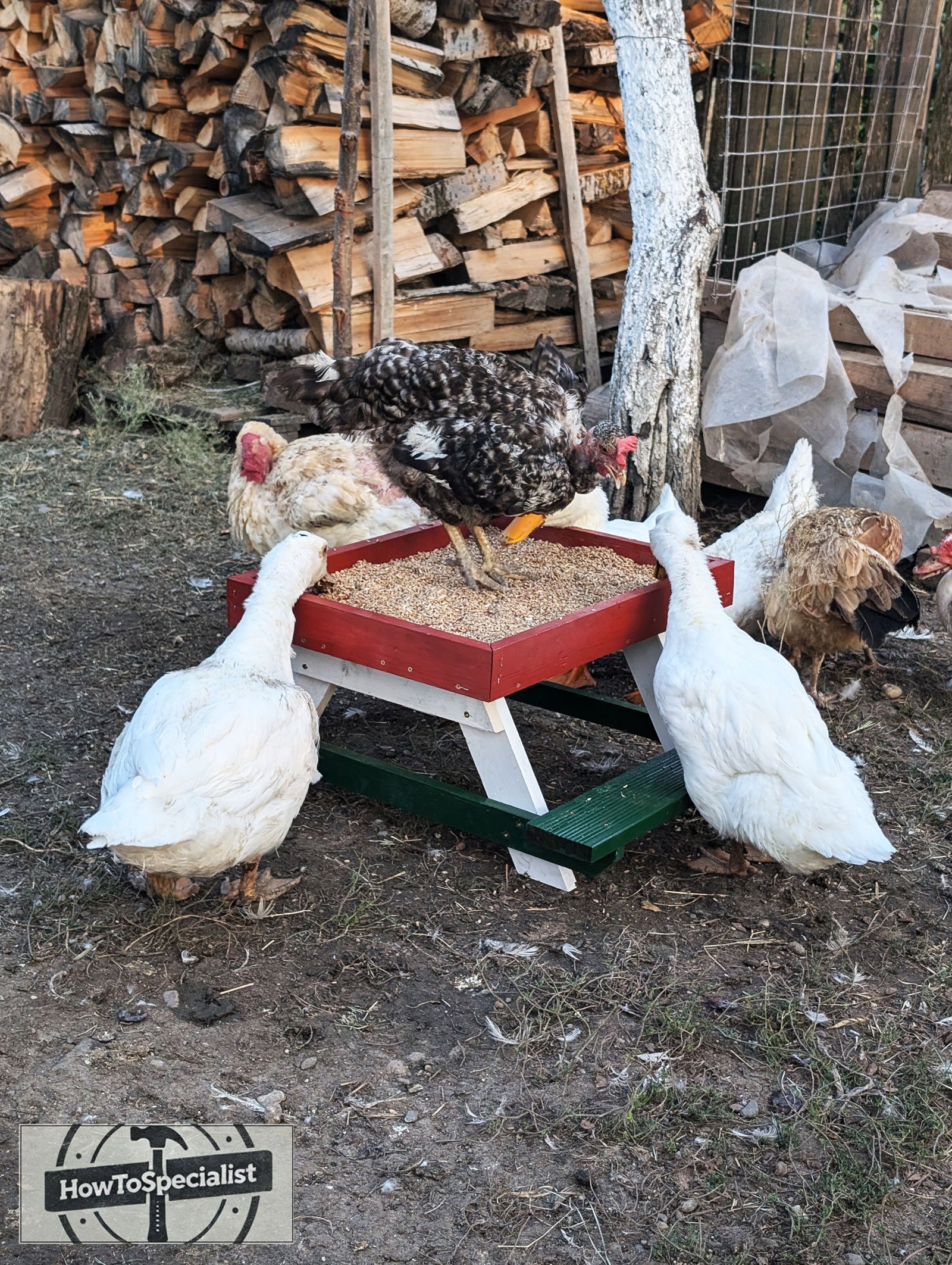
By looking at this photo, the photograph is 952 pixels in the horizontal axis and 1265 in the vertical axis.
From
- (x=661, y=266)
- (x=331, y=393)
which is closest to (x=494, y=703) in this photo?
(x=331, y=393)

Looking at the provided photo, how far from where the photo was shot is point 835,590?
13.1 ft

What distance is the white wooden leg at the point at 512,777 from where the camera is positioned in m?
3.09

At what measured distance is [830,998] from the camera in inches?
106

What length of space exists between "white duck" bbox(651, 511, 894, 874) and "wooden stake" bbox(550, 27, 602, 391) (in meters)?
3.90

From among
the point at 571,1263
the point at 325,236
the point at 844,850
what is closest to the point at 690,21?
the point at 325,236

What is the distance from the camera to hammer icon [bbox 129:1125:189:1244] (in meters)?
2.04

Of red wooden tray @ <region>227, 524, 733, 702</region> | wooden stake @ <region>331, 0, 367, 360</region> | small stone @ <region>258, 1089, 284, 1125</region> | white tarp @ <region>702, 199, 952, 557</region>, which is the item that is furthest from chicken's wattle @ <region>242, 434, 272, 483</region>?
small stone @ <region>258, 1089, 284, 1125</region>

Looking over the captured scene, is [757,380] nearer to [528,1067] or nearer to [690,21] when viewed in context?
[690,21]

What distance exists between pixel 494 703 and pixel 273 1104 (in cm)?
113

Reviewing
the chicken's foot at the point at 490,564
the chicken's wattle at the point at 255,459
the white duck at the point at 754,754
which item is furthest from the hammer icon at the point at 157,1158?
the chicken's wattle at the point at 255,459

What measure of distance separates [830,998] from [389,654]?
4.50 feet

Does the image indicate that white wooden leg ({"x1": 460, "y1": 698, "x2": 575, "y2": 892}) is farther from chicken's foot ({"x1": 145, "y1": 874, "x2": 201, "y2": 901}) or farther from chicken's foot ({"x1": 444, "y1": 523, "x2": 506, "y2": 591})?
chicken's foot ({"x1": 145, "y1": 874, "x2": 201, "y2": 901})

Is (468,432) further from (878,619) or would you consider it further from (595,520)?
(878,619)

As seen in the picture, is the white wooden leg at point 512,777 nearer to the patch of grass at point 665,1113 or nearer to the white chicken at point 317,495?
the patch of grass at point 665,1113
